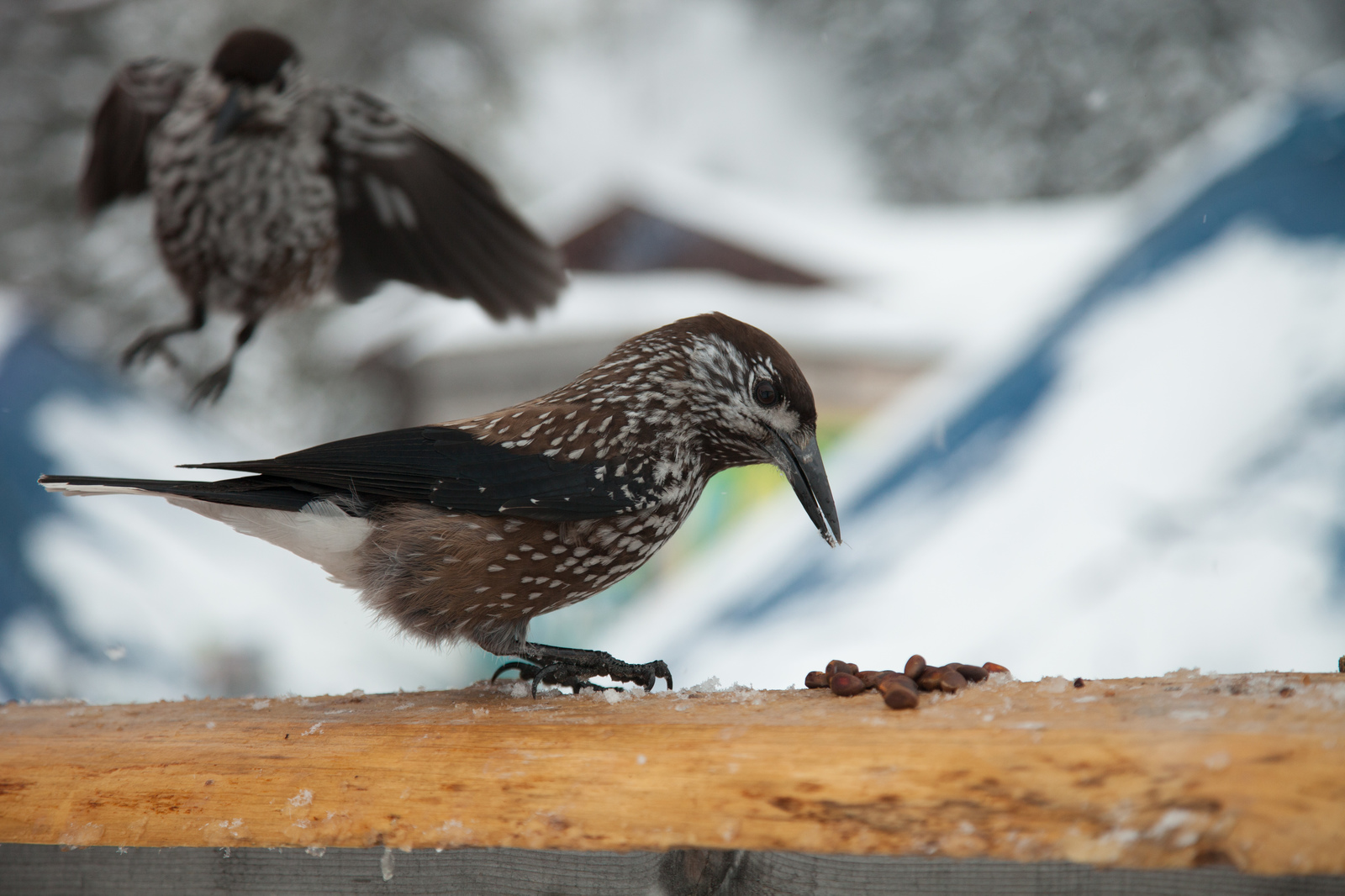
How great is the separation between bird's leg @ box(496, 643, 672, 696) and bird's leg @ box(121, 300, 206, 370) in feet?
3.29

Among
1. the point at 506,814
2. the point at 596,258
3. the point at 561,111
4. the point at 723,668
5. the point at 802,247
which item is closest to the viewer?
the point at 506,814

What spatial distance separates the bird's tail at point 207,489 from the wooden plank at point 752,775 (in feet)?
0.88

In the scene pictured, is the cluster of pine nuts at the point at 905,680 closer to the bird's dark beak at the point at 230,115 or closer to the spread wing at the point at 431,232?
the spread wing at the point at 431,232

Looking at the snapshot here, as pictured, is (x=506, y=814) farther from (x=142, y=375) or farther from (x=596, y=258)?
(x=596, y=258)

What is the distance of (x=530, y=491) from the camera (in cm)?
121

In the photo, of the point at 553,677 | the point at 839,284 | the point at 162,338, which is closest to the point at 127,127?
the point at 162,338

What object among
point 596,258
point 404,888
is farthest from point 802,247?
point 404,888

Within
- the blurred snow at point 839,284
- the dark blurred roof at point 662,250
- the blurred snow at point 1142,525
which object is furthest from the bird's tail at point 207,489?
the dark blurred roof at point 662,250

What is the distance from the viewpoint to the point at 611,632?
277 cm

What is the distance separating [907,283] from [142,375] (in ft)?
8.02

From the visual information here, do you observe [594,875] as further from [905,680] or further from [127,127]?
[127,127]

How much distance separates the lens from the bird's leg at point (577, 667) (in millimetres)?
1345

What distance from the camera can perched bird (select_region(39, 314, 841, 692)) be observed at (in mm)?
1222

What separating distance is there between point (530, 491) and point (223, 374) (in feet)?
3.26
